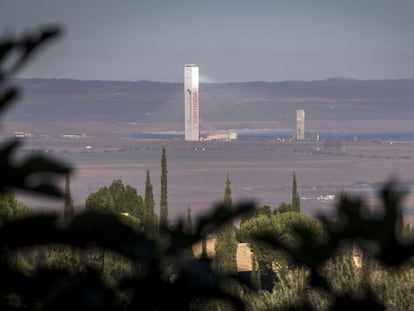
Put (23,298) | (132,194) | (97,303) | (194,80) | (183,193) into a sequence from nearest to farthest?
(97,303)
(23,298)
(132,194)
(183,193)
(194,80)

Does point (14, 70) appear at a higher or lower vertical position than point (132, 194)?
higher

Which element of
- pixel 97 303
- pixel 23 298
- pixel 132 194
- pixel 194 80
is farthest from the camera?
pixel 194 80

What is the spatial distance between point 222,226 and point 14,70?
32 cm

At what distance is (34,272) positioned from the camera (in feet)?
5.44

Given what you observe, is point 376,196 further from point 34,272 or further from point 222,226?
point 34,272

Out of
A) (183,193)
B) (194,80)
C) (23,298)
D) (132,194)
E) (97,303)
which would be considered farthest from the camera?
(194,80)

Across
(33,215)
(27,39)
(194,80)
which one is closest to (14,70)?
(27,39)

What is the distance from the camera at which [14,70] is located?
5.00 ft

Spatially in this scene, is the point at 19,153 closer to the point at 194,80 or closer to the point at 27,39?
the point at 27,39

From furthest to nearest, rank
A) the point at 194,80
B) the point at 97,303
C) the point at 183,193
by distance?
the point at 194,80, the point at 183,193, the point at 97,303

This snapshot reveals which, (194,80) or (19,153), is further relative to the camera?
(194,80)

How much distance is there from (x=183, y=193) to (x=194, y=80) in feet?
104

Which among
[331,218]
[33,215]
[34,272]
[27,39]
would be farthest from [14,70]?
[331,218]

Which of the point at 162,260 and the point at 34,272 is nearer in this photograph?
the point at 162,260
